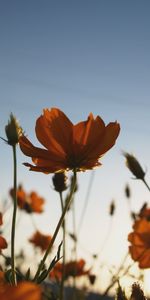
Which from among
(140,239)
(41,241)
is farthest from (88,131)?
(41,241)

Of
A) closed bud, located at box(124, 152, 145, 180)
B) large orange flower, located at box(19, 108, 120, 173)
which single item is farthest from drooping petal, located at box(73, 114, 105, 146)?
closed bud, located at box(124, 152, 145, 180)

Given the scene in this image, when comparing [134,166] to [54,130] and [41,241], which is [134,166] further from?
[41,241]

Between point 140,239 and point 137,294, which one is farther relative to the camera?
point 140,239

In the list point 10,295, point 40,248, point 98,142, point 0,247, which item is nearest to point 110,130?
→ point 98,142

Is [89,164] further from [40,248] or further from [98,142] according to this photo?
[40,248]

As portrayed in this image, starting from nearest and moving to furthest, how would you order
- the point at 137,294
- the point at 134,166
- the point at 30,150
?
the point at 137,294 < the point at 30,150 < the point at 134,166

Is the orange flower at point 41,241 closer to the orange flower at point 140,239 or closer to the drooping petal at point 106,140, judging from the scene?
the orange flower at point 140,239
